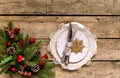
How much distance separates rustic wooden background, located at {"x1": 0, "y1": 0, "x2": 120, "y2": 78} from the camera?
1689mm

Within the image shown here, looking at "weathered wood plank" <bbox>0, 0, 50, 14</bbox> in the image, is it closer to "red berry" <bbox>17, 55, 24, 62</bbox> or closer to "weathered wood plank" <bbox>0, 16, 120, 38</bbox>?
"weathered wood plank" <bbox>0, 16, 120, 38</bbox>

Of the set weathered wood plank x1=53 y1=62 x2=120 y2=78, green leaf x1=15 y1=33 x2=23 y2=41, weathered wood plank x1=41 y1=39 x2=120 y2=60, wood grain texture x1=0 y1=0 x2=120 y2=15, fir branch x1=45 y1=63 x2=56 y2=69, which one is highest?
wood grain texture x1=0 y1=0 x2=120 y2=15

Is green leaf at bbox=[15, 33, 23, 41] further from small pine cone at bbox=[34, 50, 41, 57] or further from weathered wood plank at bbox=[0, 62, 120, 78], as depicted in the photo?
weathered wood plank at bbox=[0, 62, 120, 78]

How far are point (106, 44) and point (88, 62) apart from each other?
98 millimetres

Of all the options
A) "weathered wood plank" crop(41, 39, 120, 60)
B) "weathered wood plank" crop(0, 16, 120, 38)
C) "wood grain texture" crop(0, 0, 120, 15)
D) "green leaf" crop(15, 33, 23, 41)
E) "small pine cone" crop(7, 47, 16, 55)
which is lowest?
"weathered wood plank" crop(41, 39, 120, 60)

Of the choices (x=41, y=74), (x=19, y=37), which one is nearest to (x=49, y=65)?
(x=41, y=74)

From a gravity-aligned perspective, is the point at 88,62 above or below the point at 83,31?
below

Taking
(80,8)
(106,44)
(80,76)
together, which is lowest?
(80,76)

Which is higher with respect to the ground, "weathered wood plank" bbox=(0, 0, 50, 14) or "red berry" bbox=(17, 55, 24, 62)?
"weathered wood plank" bbox=(0, 0, 50, 14)

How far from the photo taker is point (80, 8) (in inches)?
67.3

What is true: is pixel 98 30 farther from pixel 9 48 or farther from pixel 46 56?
pixel 9 48

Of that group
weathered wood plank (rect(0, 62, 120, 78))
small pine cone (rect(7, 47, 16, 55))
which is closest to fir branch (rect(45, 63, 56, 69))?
weathered wood plank (rect(0, 62, 120, 78))

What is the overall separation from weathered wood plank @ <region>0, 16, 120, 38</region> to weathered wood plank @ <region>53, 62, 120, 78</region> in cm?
11

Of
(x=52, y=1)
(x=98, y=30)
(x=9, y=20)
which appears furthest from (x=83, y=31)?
(x=9, y=20)
